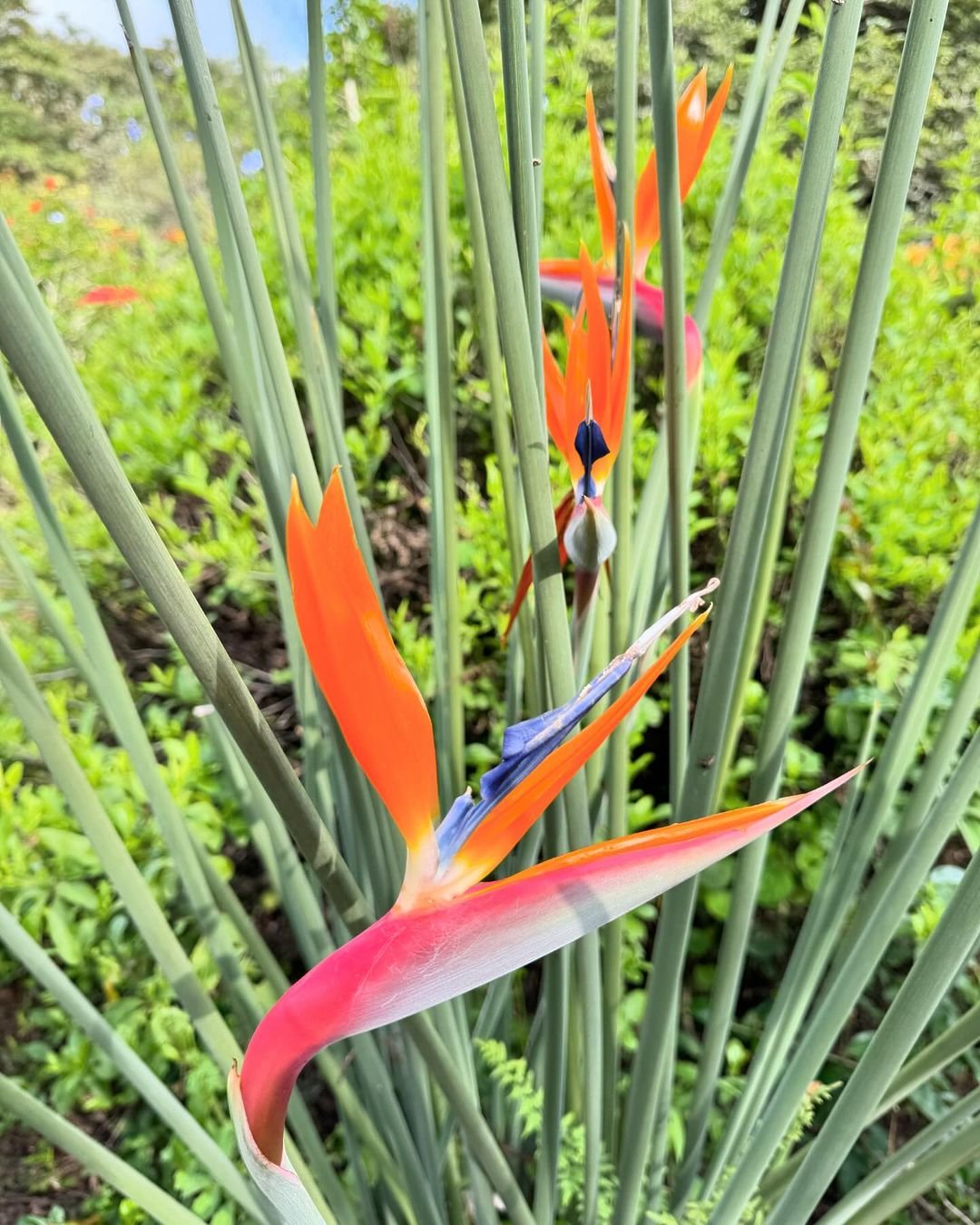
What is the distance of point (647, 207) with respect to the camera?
1.32ft

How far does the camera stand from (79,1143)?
1.14 feet

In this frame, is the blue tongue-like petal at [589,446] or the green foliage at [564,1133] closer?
the blue tongue-like petal at [589,446]

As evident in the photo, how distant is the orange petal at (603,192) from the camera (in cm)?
37

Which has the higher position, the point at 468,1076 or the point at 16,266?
the point at 16,266

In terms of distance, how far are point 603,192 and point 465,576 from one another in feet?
2.10

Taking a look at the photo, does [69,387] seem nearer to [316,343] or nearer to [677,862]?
[677,862]

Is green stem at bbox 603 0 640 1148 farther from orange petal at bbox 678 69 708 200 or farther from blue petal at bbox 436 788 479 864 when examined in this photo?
blue petal at bbox 436 788 479 864

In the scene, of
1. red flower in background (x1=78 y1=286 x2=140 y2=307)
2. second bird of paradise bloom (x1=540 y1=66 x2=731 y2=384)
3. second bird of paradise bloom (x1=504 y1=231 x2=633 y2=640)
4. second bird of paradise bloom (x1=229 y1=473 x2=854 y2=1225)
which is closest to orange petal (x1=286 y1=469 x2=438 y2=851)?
second bird of paradise bloom (x1=229 y1=473 x2=854 y2=1225)

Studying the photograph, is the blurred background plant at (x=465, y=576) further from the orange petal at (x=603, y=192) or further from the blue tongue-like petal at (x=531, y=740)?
the blue tongue-like petal at (x=531, y=740)

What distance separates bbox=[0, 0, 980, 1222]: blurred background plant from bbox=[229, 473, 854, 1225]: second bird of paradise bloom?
263 millimetres

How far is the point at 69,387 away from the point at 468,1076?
48 centimetres

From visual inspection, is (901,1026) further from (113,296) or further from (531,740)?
(113,296)

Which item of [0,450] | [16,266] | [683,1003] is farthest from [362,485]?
[16,266]

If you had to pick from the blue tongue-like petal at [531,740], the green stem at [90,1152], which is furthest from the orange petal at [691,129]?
the green stem at [90,1152]
